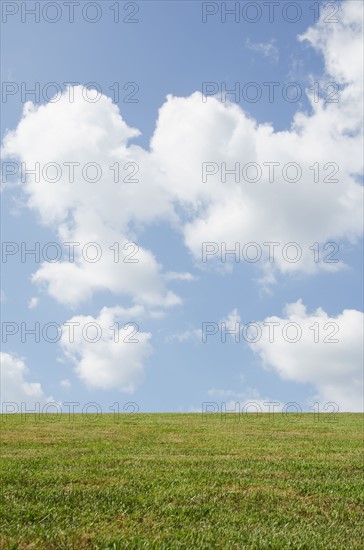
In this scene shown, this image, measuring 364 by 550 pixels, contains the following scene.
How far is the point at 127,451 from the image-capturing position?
18.1 meters

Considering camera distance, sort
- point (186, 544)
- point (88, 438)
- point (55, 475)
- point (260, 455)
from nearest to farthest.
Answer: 1. point (186, 544)
2. point (55, 475)
3. point (260, 455)
4. point (88, 438)

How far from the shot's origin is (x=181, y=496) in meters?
10.9

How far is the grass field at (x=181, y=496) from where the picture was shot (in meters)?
8.73

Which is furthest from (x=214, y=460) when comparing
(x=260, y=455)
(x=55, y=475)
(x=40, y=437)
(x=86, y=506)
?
(x=40, y=437)

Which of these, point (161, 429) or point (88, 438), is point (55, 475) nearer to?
point (88, 438)

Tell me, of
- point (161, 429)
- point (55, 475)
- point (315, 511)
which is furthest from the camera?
Answer: point (161, 429)

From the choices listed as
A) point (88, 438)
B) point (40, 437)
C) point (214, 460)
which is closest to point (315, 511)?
point (214, 460)

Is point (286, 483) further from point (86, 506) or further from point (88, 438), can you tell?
point (88, 438)

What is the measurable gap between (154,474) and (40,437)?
36.6 feet

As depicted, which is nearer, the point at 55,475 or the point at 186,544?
the point at 186,544

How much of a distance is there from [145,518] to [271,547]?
224cm

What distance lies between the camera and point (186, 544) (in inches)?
331

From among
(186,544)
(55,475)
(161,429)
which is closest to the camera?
(186,544)

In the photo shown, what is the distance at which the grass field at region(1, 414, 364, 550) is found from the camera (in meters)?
8.73
